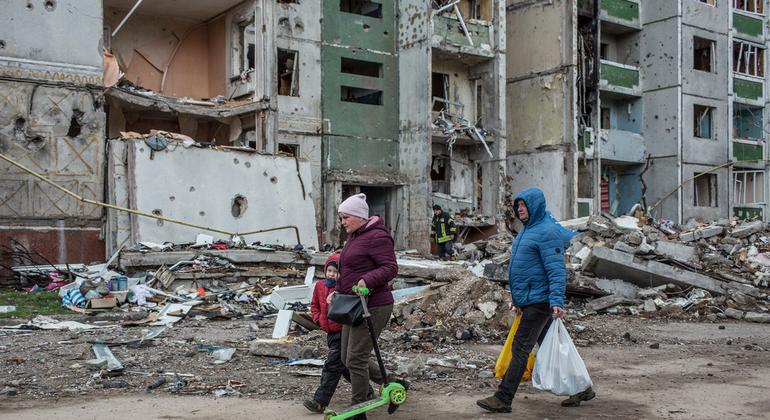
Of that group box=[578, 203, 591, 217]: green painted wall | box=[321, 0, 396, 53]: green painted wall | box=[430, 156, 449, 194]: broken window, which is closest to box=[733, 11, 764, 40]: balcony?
box=[578, 203, 591, 217]: green painted wall

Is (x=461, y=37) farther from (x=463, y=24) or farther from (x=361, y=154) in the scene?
(x=361, y=154)

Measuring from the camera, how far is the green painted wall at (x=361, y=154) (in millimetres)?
24516

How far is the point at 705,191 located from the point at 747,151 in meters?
2.91

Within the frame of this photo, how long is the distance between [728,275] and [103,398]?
40.8 ft

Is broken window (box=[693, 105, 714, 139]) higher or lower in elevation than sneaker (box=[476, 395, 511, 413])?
higher

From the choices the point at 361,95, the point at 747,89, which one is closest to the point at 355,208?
the point at 361,95

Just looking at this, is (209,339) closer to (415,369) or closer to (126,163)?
(415,369)

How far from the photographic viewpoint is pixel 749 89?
35.1 meters

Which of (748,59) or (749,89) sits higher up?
(748,59)

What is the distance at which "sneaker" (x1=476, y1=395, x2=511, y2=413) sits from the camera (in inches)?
233

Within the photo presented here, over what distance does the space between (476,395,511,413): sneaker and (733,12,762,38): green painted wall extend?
33.2 metres

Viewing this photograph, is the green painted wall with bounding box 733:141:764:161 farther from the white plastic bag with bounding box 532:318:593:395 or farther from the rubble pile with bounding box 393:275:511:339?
the white plastic bag with bounding box 532:318:593:395

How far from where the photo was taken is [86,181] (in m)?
16.9

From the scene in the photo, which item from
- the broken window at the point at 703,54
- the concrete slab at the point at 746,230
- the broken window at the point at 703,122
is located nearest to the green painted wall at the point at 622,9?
the broken window at the point at 703,54
